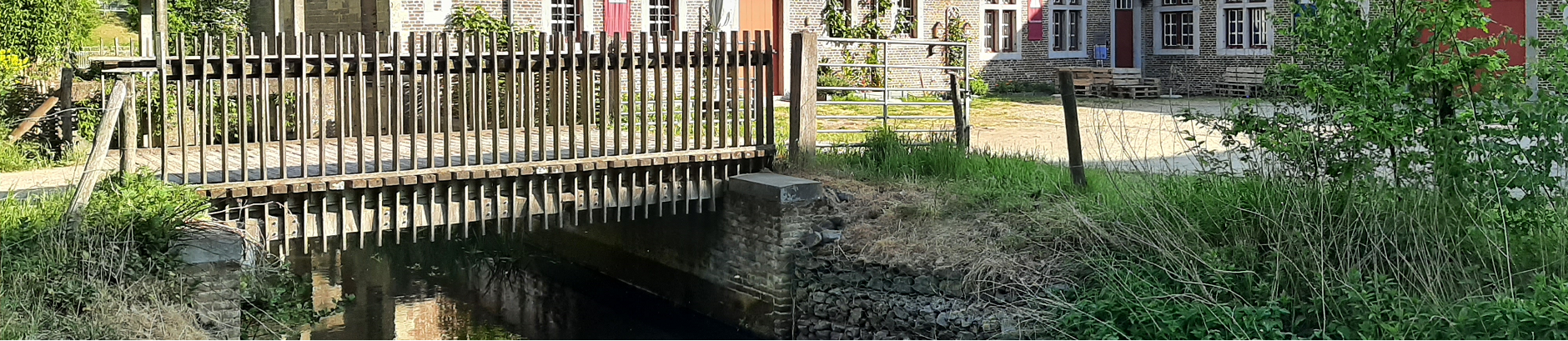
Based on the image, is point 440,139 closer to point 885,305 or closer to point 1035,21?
point 885,305

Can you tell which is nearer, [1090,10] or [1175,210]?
[1175,210]

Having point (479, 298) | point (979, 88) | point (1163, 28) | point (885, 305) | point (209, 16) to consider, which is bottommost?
point (479, 298)

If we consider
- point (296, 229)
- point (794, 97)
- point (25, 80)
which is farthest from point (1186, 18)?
point (296, 229)

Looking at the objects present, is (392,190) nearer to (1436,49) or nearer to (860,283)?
(860,283)

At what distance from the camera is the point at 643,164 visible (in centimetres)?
954

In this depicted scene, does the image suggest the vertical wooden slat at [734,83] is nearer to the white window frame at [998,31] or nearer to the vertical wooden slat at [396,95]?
the vertical wooden slat at [396,95]

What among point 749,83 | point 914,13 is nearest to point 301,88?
point 749,83

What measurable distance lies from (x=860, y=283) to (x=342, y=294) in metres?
4.50

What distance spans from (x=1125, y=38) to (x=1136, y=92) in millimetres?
2428

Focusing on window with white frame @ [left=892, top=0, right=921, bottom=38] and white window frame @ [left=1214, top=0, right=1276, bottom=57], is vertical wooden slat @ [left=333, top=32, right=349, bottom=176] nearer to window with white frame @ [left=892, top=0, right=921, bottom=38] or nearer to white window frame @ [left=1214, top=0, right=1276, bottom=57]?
window with white frame @ [left=892, top=0, right=921, bottom=38]

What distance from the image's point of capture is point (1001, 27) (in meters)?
25.2

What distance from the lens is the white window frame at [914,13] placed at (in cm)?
2328

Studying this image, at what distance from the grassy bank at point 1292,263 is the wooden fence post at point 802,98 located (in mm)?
2540

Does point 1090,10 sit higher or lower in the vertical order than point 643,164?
higher
